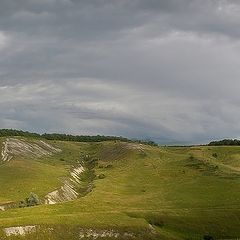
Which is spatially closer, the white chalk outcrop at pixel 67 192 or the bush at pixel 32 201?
the bush at pixel 32 201

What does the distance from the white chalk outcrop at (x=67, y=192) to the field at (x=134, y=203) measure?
1.92m

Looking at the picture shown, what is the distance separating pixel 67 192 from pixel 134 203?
24.0 m

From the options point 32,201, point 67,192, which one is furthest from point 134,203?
point 67,192

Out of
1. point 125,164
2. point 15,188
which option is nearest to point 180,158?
point 125,164

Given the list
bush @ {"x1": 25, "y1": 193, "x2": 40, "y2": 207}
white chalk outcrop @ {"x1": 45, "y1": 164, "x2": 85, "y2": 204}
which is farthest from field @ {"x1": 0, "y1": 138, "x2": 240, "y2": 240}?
bush @ {"x1": 25, "y1": 193, "x2": 40, "y2": 207}

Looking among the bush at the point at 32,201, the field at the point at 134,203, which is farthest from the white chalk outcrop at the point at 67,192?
the bush at the point at 32,201

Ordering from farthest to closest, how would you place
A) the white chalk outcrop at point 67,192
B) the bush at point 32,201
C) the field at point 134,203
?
the white chalk outcrop at point 67,192 < the bush at point 32,201 < the field at point 134,203

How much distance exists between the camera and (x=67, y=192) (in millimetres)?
127500

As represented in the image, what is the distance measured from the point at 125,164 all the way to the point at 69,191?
5178 centimetres

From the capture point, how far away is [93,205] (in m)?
101

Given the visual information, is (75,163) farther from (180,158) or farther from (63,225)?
Answer: (63,225)

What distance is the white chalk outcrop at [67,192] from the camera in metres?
116

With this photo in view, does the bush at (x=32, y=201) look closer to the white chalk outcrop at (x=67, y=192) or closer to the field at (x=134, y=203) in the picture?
the field at (x=134, y=203)

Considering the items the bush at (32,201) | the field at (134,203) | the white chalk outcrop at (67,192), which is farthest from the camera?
the white chalk outcrop at (67,192)
